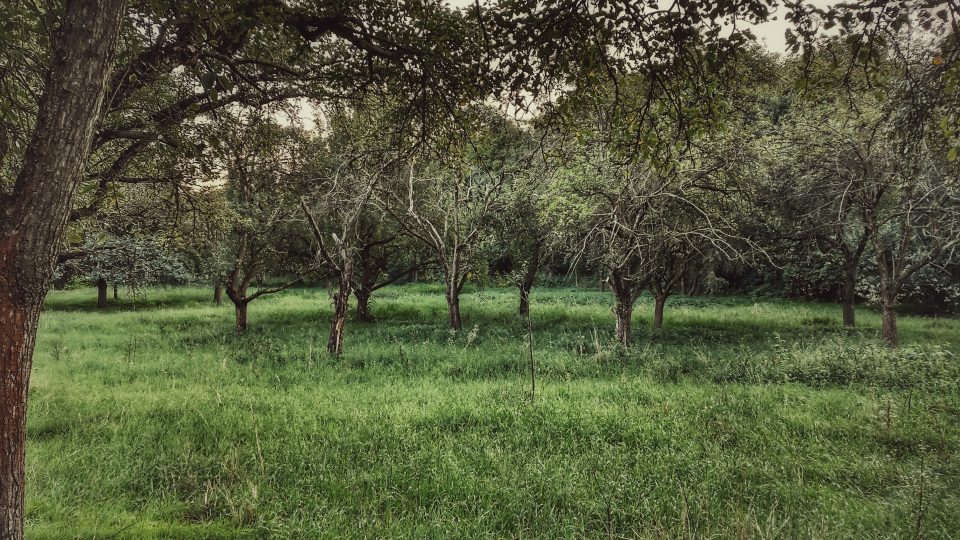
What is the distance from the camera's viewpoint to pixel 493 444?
7.26 metres

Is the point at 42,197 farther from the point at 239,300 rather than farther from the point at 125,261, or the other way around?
the point at 239,300

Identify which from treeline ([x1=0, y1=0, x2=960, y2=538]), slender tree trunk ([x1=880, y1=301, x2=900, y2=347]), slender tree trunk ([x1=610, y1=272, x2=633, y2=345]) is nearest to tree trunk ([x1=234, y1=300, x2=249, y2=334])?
treeline ([x1=0, y1=0, x2=960, y2=538])

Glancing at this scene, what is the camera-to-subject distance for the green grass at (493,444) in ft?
17.0

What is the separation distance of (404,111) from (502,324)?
53.3 feet

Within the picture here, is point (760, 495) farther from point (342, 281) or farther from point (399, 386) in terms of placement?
point (342, 281)

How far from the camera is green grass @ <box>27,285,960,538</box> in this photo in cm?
517

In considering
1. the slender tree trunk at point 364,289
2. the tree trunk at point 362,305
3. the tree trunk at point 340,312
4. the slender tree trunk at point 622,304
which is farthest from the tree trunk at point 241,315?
the slender tree trunk at point 622,304

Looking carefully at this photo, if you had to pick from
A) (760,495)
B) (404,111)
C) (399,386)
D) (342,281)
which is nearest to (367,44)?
(404,111)

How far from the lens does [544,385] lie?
10664 millimetres

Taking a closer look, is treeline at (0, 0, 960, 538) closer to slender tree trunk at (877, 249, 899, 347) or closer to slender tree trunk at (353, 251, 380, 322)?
slender tree trunk at (877, 249, 899, 347)

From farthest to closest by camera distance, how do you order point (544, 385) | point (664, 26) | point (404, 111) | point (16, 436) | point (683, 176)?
point (683, 176) < point (544, 385) < point (404, 111) < point (664, 26) < point (16, 436)

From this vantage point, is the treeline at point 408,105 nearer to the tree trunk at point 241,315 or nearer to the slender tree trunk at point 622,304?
the slender tree trunk at point 622,304

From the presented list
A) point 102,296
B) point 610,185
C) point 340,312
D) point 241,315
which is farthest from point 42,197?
point 102,296

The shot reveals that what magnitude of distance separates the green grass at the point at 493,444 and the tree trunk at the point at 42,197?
8.47ft
